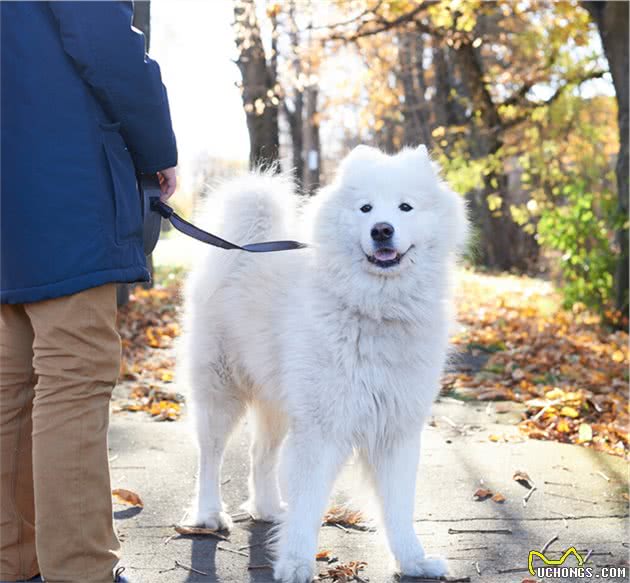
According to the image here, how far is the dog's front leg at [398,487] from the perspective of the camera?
309 centimetres

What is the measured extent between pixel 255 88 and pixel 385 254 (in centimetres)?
854

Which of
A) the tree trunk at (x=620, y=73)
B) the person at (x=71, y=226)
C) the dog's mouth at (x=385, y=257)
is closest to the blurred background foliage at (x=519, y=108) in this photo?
the tree trunk at (x=620, y=73)

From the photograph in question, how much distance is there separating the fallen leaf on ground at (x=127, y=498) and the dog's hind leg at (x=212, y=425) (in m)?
0.33

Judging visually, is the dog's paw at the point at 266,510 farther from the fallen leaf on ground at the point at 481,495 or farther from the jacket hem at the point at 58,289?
the jacket hem at the point at 58,289

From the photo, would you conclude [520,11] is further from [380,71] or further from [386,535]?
[386,535]

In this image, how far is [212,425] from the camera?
3.68 m

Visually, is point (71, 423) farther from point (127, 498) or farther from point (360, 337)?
point (127, 498)

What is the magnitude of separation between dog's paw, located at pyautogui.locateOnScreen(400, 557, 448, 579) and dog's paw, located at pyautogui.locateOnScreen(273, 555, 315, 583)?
38 centimetres

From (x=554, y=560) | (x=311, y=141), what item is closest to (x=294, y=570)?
(x=554, y=560)

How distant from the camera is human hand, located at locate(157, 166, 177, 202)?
2691mm

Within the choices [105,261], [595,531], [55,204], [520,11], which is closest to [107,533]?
[105,261]

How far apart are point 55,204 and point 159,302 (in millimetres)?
8537

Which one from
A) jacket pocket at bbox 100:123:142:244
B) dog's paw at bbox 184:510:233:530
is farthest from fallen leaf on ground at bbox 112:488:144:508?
jacket pocket at bbox 100:123:142:244

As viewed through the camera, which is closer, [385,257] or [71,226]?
[71,226]
